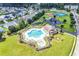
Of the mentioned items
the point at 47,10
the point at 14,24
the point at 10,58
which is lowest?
the point at 10,58

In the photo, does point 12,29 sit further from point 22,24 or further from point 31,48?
point 31,48

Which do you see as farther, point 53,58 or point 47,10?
point 47,10

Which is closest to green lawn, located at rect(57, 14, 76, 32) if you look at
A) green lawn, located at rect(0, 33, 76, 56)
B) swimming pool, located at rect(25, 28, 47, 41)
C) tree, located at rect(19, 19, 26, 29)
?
green lawn, located at rect(0, 33, 76, 56)

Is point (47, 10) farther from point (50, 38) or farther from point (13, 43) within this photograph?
point (13, 43)

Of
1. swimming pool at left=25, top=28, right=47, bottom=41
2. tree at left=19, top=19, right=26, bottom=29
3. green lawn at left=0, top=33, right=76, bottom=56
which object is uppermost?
tree at left=19, top=19, right=26, bottom=29

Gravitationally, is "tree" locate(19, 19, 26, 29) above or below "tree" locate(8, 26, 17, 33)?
above

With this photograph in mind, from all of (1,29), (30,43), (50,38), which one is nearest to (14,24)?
(1,29)

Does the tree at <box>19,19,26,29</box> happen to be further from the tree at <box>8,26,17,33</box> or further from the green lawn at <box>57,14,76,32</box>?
the green lawn at <box>57,14,76,32</box>

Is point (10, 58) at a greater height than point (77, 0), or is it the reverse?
point (77, 0)
